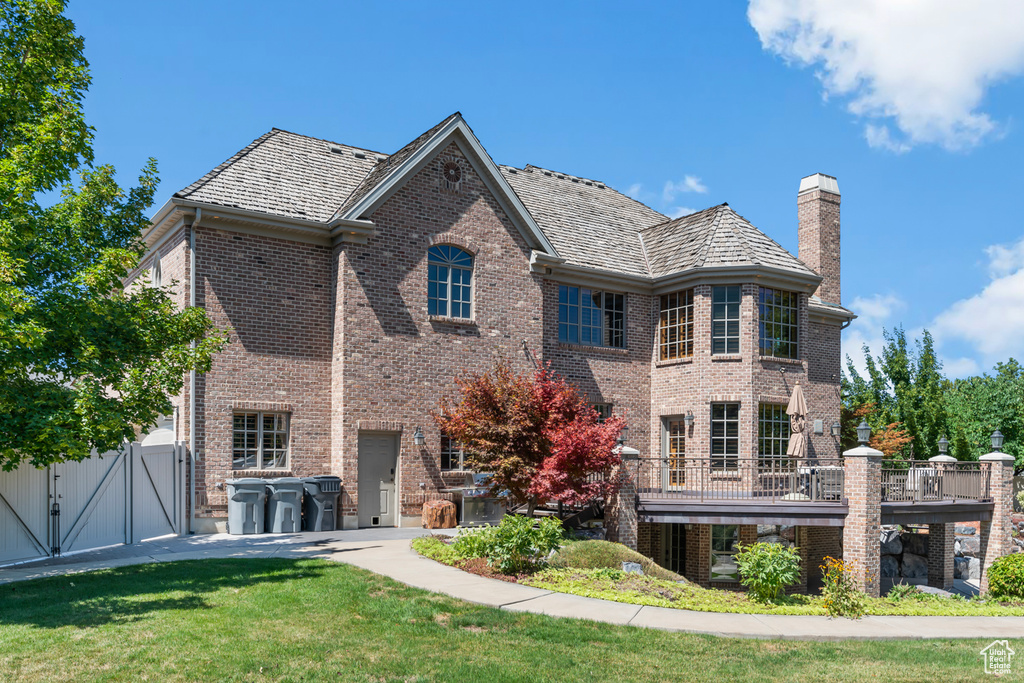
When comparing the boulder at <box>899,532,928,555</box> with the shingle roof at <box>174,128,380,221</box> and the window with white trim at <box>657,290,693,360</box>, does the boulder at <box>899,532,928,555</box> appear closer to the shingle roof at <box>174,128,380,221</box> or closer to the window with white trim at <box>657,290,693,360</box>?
the window with white trim at <box>657,290,693,360</box>

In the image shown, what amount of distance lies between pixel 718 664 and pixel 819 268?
20713 millimetres

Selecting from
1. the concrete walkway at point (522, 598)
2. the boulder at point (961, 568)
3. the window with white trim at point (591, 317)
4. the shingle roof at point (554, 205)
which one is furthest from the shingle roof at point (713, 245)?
the concrete walkway at point (522, 598)

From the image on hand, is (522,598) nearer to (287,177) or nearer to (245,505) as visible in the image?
(245,505)

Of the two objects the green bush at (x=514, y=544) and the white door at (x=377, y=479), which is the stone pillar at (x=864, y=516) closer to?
the green bush at (x=514, y=544)

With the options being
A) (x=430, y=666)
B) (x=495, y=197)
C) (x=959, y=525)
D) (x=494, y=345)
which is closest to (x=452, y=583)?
(x=430, y=666)

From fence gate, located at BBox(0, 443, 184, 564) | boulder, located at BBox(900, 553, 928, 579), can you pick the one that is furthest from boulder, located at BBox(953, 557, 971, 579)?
fence gate, located at BBox(0, 443, 184, 564)

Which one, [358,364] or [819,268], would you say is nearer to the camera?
[358,364]

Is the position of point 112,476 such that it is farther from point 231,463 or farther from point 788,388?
point 788,388

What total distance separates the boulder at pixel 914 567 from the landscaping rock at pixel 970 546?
2.66 meters

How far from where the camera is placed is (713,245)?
23859 mm

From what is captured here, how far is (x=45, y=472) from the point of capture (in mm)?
15102

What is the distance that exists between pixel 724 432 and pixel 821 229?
869 centimetres

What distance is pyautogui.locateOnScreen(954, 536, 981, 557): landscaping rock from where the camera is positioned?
2584cm

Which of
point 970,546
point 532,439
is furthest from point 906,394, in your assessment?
point 532,439
